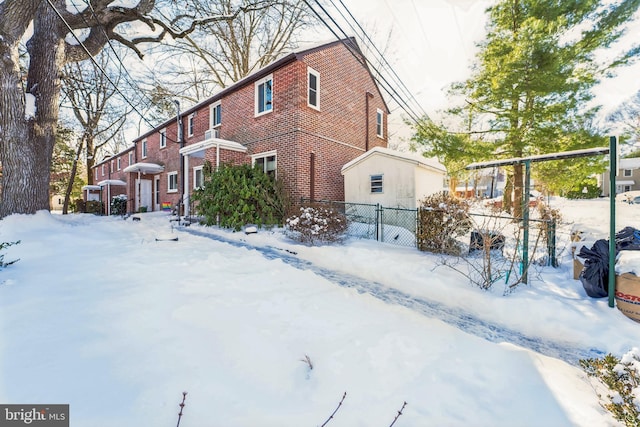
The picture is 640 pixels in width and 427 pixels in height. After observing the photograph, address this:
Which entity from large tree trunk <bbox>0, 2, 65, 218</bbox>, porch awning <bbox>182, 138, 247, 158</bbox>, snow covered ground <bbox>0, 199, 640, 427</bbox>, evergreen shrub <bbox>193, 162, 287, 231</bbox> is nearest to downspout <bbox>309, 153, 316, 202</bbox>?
evergreen shrub <bbox>193, 162, 287, 231</bbox>

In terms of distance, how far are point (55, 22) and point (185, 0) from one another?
460cm

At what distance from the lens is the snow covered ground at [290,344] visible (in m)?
1.84

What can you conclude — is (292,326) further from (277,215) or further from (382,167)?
Answer: (382,167)

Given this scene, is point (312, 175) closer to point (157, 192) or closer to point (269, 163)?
point (269, 163)

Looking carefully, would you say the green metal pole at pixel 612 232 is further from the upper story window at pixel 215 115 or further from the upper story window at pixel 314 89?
the upper story window at pixel 215 115

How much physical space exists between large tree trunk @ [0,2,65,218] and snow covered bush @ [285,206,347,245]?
30.3ft

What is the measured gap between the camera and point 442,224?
652 cm

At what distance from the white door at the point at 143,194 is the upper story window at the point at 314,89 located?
14.9 m

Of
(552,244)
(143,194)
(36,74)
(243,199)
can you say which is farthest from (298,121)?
(143,194)

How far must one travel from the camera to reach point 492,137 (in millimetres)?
11320

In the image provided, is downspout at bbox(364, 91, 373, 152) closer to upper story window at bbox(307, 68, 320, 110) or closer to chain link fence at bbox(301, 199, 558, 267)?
upper story window at bbox(307, 68, 320, 110)

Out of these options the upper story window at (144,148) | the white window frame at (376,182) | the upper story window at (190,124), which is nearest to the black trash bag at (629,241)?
the white window frame at (376,182)

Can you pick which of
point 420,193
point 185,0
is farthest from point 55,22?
point 420,193

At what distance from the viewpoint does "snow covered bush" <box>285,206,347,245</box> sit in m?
7.39
